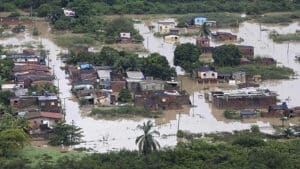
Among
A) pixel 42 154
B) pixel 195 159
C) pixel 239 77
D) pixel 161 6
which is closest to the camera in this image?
pixel 195 159

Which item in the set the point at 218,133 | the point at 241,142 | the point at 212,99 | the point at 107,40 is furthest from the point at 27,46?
the point at 241,142

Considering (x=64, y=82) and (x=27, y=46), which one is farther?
(x=27, y=46)

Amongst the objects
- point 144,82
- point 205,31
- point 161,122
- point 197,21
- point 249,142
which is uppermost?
point 197,21

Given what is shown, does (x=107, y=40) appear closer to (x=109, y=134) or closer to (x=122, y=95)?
(x=122, y=95)

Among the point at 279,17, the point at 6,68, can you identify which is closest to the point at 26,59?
the point at 6,68

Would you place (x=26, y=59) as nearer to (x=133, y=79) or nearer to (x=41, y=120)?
(x=133, y=79)

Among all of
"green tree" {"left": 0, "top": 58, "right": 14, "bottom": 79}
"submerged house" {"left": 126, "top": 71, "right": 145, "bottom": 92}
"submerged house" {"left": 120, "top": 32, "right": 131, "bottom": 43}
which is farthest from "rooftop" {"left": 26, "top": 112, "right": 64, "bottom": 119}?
"submerged house" {"left": 120, "top": 32, "right": 131, "bottom": 43}

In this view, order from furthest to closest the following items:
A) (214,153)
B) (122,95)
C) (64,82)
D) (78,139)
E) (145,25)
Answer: (145,25) → (64,82) → (122,95) → (78,139) → (214,153)
